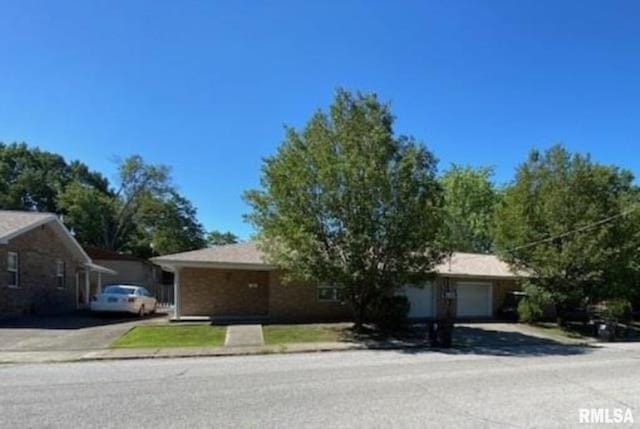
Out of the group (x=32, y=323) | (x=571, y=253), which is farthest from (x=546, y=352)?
(x=32, y=323)

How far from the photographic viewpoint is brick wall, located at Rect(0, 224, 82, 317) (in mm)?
23453

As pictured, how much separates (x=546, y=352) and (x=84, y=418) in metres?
14.5

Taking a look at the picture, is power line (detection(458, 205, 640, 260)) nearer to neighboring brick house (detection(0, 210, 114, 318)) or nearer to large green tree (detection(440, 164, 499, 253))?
neighboring brick house (detection(0, 210, 114, 318))

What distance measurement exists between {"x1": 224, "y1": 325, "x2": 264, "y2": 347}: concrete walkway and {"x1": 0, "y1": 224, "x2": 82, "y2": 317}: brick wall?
30.8 feet

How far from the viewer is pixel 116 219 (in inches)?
2506

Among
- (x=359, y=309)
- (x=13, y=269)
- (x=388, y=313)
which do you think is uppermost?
(x=13, y=269)

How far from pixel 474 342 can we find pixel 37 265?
19286 mm

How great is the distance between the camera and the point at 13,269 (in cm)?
2406

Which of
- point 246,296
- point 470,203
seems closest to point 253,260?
point 246,296

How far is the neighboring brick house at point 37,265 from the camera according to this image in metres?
23.5

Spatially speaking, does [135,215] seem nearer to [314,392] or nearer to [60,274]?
[60,274]

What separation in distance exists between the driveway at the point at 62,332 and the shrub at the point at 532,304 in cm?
1735

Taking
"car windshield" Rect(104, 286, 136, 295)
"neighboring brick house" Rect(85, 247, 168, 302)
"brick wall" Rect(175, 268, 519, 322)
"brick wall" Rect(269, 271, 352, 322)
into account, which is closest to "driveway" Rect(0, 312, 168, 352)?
"car windshield" Rect(104, 286, 136, 295)

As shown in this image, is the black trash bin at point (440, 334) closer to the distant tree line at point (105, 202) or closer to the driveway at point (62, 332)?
the driveway at point (62, 332)
